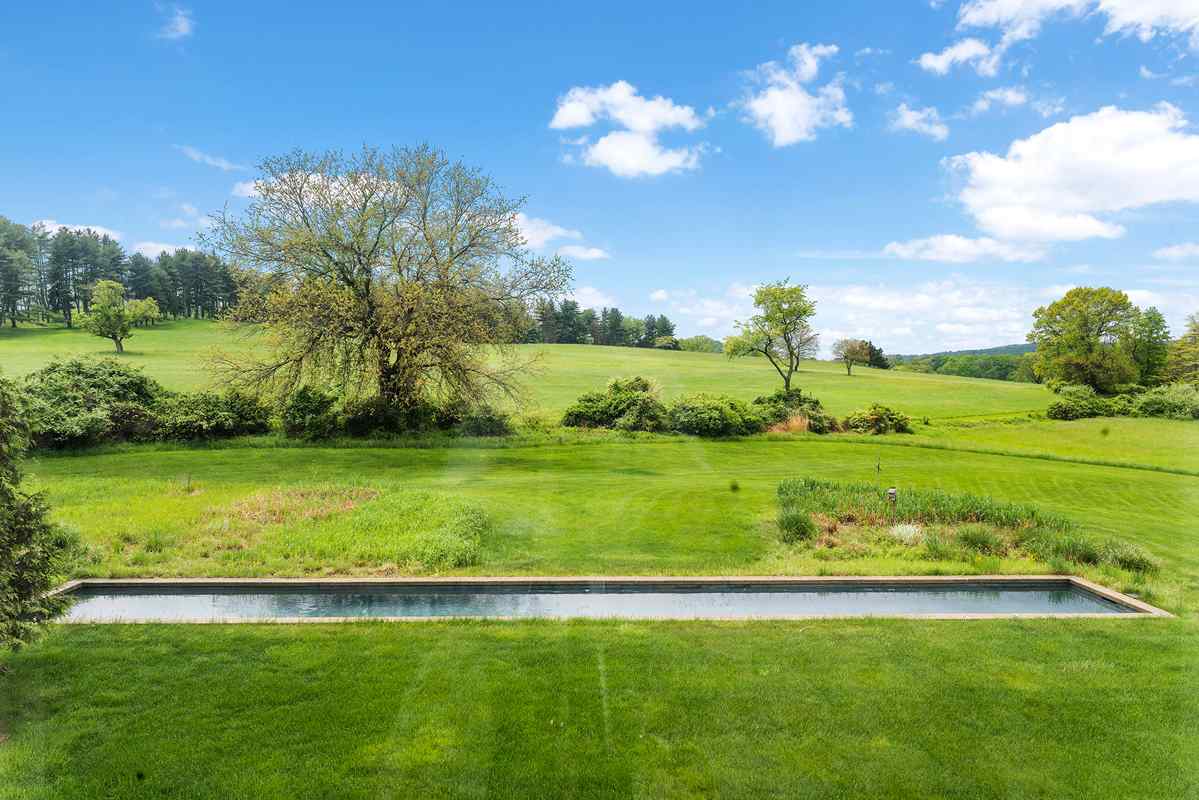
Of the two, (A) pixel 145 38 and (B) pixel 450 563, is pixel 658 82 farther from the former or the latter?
(B) pixel 450 563

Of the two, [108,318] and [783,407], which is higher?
[108,318]

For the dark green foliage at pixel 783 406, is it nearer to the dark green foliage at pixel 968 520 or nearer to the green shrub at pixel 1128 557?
the dark green foliage at pixel 968 520

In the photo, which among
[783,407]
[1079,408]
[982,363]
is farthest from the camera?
[982,363]

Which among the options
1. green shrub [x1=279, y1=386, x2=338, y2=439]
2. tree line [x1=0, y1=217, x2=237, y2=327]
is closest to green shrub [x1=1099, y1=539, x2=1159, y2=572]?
green shrub [x1=279, y1=386, x2=338, y2=439]

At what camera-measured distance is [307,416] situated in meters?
20.5

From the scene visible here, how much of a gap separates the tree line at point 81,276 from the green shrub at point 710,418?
23.0 m

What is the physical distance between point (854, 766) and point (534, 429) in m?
19.5

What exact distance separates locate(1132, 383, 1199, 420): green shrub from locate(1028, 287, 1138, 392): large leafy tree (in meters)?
7.64

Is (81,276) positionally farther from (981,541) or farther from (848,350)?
(981,541)

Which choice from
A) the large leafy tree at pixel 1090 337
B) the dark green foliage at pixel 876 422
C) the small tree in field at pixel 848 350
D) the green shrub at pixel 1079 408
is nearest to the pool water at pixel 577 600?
the dark green foliage at pixel 876 422

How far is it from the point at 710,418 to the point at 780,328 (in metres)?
12.4

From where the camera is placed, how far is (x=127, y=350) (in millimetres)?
46875

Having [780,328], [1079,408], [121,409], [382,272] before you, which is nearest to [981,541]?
[382,272]

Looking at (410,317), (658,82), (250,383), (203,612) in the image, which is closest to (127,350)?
(250,383)
